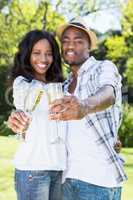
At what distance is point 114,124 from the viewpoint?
3.17 metres

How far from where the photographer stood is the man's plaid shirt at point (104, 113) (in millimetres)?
3080

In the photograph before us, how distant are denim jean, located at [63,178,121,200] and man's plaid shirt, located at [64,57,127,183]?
84mm

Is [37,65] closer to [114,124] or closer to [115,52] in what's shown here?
[114,124]

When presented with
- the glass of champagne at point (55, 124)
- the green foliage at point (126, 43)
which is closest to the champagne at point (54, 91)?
the glass of champagne at point (55, 124)

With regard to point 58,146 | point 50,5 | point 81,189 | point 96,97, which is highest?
point 50,5

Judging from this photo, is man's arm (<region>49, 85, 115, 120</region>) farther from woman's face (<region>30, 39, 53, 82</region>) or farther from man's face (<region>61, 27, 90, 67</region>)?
woman's face (<region>30, 39, 53, 82</region>)

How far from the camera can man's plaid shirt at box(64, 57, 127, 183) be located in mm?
3080

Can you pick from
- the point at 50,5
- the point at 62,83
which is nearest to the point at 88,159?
the point at 62,83

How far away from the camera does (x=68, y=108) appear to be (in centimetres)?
250

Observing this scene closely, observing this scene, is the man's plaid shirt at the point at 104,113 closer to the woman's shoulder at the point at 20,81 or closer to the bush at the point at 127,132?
the woman's shoulder at the point at 20,81

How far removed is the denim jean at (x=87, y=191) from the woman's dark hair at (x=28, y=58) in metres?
0.66

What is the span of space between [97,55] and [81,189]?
31.7m

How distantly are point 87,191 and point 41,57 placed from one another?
32.8 inches

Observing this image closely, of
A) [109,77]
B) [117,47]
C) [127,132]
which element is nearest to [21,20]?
[117,47]
